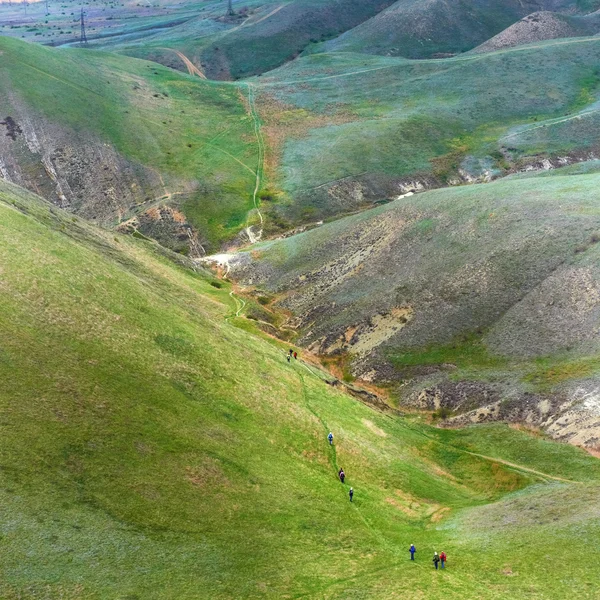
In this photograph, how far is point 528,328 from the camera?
3250 inches

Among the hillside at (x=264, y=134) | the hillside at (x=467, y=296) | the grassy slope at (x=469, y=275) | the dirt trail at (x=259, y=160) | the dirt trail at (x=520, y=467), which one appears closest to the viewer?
the dirt trail at (x=520, y=467)

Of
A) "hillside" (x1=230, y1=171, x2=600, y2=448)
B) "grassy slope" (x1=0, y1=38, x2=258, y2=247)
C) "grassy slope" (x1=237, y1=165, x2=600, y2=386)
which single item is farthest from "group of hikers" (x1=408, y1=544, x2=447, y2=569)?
"grassy slope" (x1=0, y1=38, x2=258, y2=247)

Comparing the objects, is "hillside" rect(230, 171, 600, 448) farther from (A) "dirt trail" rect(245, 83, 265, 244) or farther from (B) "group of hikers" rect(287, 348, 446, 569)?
(B) "group of hikers" rect(287, 348, 446, 569)

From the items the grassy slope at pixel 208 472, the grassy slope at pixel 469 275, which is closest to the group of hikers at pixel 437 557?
the grassy slope at pixel 208 472

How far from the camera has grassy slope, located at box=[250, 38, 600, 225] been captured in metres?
148

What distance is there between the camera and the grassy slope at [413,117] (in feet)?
485

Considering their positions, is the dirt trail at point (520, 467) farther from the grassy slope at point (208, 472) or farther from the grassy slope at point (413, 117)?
the grassy slope at point (413, 117)

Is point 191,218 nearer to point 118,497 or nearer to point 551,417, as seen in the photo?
point 551,417

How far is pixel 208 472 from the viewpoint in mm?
54188

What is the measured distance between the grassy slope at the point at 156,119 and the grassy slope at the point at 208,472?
64381 mm

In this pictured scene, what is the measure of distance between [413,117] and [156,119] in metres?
54.1

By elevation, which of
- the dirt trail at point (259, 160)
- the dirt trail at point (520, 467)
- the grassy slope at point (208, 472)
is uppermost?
the dirt trail at point (259, 160)

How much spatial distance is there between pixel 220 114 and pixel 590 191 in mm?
93169

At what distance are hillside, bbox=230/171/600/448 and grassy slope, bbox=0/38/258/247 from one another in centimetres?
2577
